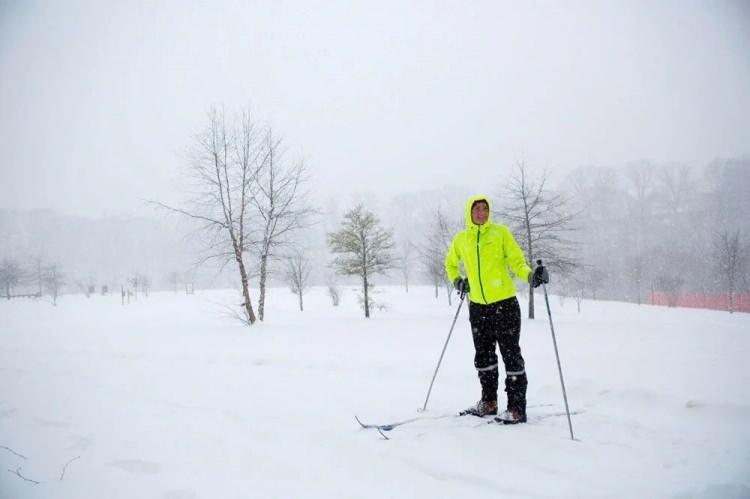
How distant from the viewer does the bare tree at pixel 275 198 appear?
1457 centimetres

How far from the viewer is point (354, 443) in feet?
10.5

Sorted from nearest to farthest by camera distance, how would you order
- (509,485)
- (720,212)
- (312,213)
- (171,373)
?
(509,485) < (171,373) < (312,213) < (720,212)

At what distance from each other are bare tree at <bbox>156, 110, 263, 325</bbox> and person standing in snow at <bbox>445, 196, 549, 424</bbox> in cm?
1161

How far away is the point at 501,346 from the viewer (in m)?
3.75

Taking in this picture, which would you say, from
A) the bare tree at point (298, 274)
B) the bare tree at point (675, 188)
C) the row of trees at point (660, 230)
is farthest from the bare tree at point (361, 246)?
the bare tree at point (675, 188)

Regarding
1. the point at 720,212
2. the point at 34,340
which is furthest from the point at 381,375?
the point at 720,212

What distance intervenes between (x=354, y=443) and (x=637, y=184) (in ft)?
263

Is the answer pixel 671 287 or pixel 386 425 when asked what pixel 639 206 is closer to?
pixel 671 287

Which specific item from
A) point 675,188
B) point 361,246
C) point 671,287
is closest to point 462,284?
point 361,246

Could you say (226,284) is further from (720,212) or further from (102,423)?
(720,212)

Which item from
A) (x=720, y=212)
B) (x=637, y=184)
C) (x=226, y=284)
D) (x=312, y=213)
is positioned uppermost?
(x=637, y=184)

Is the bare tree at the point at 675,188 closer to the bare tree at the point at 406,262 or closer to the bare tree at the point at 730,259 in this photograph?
the bare tree at the point at 730,259

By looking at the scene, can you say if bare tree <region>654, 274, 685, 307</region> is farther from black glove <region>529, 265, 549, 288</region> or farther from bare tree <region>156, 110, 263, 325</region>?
black glove <region>529, 265, 549, 288</region>

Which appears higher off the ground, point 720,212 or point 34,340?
point 720,212
